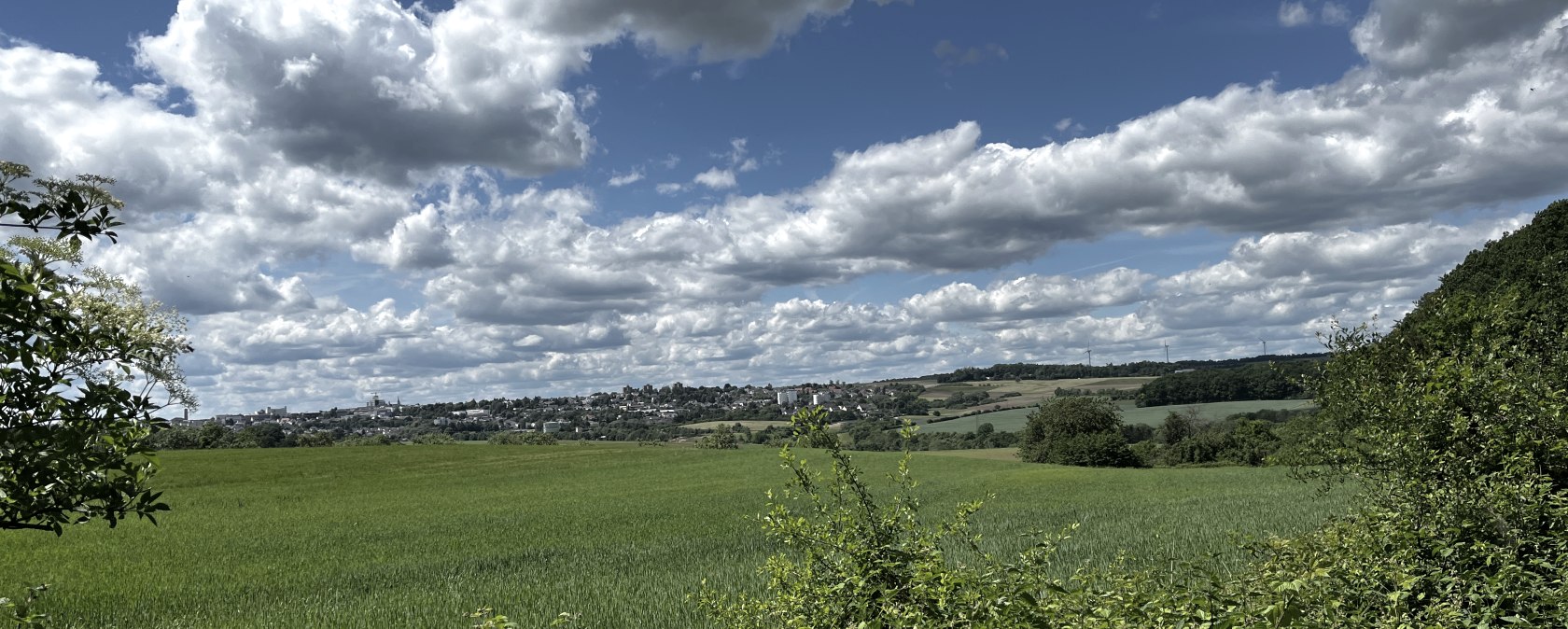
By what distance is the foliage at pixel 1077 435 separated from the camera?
74062mm

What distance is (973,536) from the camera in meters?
5.25

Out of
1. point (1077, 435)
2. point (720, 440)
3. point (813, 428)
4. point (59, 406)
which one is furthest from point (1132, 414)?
point (59, 406)

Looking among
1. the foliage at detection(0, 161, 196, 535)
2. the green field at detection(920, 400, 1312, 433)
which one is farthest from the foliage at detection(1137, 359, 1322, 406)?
the foliage at detection(0, 161, 196, 535)

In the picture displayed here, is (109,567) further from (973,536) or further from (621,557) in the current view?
(973,536)

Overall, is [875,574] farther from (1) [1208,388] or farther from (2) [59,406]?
(1) [1208,388]

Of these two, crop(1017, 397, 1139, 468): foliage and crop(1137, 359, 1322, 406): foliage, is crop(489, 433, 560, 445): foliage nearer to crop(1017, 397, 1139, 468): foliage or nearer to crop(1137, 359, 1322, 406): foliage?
crop(1017, 397, 1139, 468): foliage

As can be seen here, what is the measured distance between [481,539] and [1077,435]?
6377cm

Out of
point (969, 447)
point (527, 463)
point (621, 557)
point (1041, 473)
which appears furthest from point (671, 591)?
point (969, 447)

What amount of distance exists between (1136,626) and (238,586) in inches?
730

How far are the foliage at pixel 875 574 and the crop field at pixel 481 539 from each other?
237 inches

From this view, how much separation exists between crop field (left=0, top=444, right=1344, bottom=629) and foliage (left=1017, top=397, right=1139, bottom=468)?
23056 mm

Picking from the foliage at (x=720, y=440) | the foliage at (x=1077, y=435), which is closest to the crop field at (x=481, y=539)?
the foliage at (x=1077, y=435)

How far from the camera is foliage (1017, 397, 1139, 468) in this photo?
7406 centimetres

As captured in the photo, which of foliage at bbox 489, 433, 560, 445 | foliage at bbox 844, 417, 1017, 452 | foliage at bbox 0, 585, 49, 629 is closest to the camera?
foliage at bbox 0, 585, 49, 629
